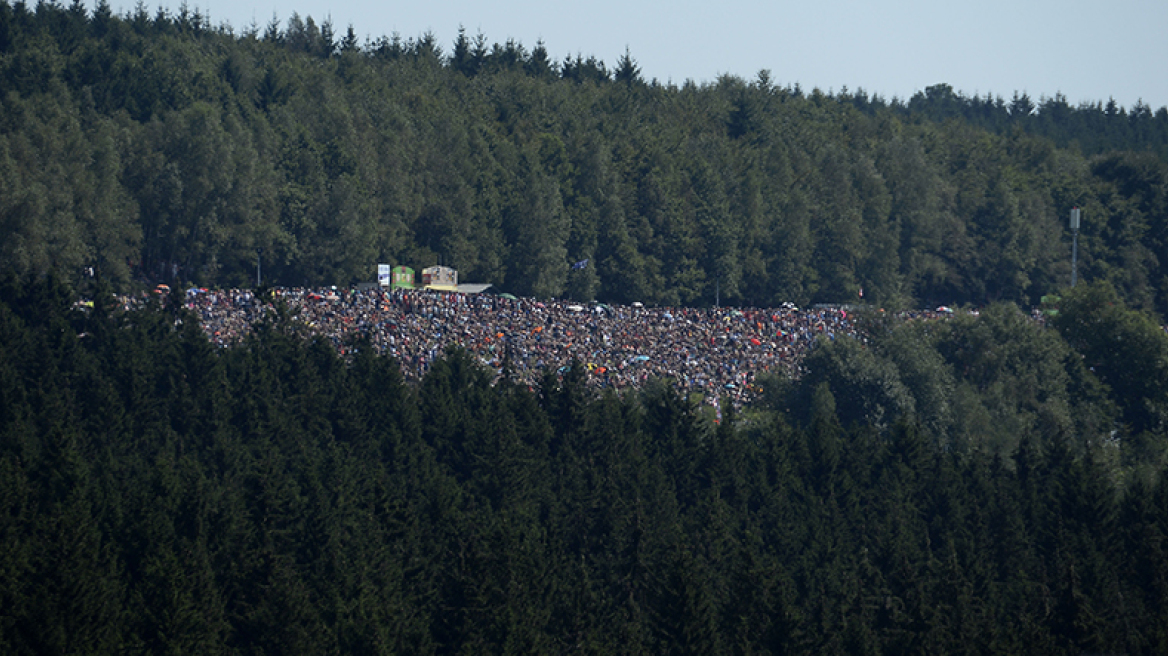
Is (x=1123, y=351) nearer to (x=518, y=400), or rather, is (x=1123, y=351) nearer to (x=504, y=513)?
(x=518, y=400)

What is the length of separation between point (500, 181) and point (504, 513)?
80868mm

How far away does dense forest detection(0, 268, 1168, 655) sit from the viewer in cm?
4672

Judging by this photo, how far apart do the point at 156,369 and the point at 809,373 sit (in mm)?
39630

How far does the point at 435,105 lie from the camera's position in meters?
144

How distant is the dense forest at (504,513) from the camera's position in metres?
46.7

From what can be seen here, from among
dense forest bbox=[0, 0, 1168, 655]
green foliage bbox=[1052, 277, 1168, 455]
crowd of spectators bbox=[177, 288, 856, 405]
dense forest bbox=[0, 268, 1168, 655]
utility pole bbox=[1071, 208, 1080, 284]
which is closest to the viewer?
dense forest bbox=[0, 268, 1168, 655]

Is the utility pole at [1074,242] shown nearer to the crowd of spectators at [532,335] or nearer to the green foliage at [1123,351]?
the green foliage at [1123,351]

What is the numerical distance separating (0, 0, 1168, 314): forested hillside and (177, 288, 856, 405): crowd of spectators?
1335cm

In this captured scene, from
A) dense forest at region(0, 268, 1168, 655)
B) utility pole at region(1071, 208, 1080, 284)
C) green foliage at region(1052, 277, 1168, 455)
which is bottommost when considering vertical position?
dense forest at region(0, 268, 1168, 655)

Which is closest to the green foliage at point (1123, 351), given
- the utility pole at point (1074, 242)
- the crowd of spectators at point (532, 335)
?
the crowd of spectators at point (532, 335)

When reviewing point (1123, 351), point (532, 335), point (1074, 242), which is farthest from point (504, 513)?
point (1074, 242)

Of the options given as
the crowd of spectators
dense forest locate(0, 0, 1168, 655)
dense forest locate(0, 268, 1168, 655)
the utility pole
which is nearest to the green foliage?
dense forest locate(0, 0, 1168, 655)

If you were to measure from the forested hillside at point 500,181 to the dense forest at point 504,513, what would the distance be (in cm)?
2061

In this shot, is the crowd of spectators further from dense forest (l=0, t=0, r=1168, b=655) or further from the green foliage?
the green foliage
